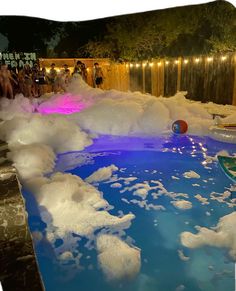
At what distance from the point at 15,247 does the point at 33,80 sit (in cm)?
1157

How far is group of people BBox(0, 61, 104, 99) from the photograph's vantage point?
33.6 ft

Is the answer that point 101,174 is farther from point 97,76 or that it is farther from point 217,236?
point 97,76

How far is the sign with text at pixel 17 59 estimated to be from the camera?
12797 millimetres

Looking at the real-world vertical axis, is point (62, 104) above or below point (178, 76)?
below

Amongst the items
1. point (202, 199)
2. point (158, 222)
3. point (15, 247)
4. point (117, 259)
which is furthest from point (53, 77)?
point (15, 247)

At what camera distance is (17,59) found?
519 inches

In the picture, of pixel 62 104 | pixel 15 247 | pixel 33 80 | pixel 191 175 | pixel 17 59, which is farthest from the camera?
pixel 17 59

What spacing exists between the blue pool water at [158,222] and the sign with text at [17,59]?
321 inches

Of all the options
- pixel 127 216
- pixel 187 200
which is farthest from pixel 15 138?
pixel 187 200

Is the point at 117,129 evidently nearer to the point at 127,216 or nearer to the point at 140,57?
the point at 127,216

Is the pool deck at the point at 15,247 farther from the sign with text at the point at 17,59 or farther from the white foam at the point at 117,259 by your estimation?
the sign with text at the point at 17,59

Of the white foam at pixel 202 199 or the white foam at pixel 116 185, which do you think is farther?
the white foam at pixel 116 185

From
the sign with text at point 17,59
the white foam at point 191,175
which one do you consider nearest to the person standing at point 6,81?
the sign with text at point 17,59

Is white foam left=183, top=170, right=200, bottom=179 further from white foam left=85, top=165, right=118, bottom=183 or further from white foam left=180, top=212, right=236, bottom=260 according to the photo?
white foam left=180, top=212, right=236, bottom=260
